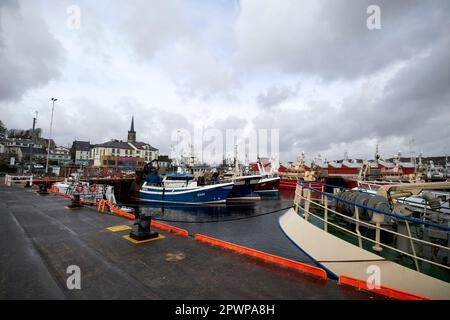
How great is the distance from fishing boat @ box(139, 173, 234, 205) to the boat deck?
18268 mm

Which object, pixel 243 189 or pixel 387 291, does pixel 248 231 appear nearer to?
pixel 387 291

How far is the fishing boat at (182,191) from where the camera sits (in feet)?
81.7

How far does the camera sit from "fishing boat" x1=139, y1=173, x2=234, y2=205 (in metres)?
24.9

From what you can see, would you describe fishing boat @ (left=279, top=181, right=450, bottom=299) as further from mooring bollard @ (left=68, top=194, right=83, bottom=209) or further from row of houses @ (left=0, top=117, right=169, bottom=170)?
row of houses @ (left=0, top=117, right=169, bottom=170)

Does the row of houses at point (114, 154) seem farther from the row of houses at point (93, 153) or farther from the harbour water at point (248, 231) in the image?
the harbour water at point (248, 231)

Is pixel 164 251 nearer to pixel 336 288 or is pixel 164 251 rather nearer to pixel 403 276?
pixel 336 288

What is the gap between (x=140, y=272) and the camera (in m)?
4.18

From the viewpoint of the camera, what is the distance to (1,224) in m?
7.61

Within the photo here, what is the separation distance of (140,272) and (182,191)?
2190 centimetres

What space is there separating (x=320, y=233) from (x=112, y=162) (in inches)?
3127

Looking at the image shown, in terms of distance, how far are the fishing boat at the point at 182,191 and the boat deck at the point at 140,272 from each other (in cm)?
1827

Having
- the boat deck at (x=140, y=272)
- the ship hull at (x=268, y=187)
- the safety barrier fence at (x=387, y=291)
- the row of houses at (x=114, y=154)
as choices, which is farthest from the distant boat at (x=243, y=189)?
the row of houses at (x=114, y=154)

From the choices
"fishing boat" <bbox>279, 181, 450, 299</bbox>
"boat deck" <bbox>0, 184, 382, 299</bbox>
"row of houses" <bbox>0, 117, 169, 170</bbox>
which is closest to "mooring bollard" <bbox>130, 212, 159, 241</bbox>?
"boat deck" <bbox>0, 184, 382, 299</bbox>

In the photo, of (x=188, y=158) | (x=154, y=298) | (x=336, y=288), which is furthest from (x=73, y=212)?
(x=188, y=158)
